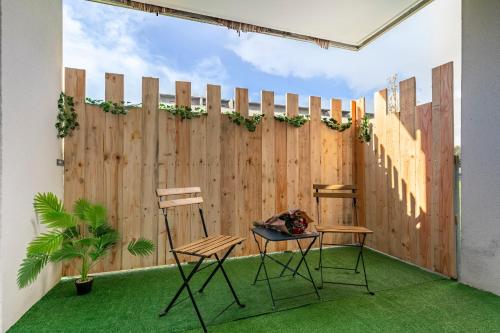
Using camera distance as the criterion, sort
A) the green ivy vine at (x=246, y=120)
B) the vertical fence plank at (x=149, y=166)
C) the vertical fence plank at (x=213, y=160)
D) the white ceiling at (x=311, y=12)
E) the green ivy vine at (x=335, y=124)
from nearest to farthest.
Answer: the white ceiling at (x=311, y=12)
the vertical fence plank at (x=149, y=166)
the vertical fence plank at (x=213, y=160)
the green ivy vine at (x=246, y=120)
the green ivy vine at (x=335, y=124)

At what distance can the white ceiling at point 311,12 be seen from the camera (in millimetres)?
2945

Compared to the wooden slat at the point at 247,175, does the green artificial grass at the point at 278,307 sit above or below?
below

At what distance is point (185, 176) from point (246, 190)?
32.5 inches

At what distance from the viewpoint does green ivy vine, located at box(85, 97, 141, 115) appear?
115 inches

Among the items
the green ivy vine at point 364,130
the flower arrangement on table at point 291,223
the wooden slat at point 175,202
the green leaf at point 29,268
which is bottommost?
the green leaf at point 29,268

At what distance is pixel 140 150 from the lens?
3.09 meters

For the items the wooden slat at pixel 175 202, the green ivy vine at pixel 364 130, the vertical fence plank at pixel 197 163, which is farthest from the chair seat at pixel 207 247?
the green ivy vine at pixel 364 130

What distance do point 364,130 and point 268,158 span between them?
154 cm

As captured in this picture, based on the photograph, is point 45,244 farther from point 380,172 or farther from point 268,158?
Result: point 380,172

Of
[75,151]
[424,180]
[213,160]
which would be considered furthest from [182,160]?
[424,180]

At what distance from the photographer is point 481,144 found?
2459 millimetres

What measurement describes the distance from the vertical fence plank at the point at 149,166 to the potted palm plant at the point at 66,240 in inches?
14.1

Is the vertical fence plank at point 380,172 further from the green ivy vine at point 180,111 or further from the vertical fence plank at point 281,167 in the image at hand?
the green ivy vine at point 180,111

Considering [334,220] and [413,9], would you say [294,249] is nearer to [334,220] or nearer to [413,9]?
[334,220]
